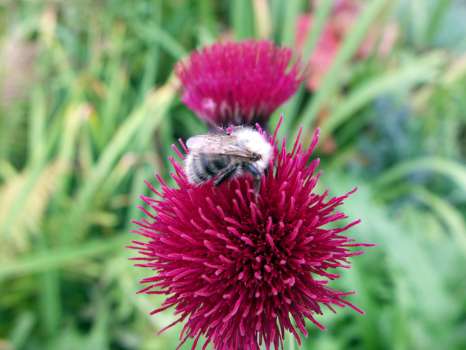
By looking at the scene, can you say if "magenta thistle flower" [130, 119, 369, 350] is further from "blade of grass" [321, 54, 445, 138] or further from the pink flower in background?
the pink flower in background

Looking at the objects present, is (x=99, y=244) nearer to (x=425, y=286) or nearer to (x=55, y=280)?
(x=55, y=280)

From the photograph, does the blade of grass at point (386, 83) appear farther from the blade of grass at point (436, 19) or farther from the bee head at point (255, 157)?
the bee head at point (255, 157)

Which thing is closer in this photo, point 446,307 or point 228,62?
point 228,62

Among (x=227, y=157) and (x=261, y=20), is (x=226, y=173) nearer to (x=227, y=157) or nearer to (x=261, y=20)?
(x=227, y=157)

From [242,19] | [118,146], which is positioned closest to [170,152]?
[118,146]

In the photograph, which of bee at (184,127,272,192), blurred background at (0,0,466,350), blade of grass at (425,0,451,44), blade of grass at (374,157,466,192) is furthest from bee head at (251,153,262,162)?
Answer: blade of grass at (425,0,451,44)

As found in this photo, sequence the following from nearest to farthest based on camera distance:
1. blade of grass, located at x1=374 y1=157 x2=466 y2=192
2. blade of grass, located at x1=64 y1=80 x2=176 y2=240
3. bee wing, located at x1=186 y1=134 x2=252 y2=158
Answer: bee wing, located at x1=186 y1=134 x2=252 y2=158, blade of grass, located at x1=374 y1=157 x2=466 y2=192, blade of grass, located at x1=64 y1=80 x2=176 y2=240

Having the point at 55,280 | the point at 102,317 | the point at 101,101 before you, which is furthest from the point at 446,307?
the point at 101,101

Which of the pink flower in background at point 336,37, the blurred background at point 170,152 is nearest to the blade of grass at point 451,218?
the blurred background at point 170,152

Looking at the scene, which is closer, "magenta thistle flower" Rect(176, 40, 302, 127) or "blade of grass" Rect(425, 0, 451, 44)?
"magenta thistle flower" Rect(176, 40, 302, 127)
